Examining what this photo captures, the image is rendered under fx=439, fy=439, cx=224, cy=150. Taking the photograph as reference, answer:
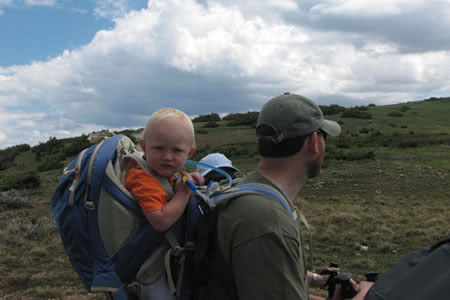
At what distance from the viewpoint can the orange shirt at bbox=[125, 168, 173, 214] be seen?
2.09 metres

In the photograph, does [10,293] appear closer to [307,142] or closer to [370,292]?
[307,142]

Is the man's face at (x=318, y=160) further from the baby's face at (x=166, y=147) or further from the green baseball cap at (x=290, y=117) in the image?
the baby's face at (x=166, y=147)

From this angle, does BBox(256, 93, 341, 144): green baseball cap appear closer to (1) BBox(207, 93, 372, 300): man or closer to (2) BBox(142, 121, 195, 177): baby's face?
(1) BBox(207, 93, 372, 300): man

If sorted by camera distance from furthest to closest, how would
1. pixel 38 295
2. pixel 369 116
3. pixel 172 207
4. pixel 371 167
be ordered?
pixel 369 116 → pixel 371 167 → pixel 38 295 → pixel 172 207

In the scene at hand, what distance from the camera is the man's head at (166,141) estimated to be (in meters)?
2.33

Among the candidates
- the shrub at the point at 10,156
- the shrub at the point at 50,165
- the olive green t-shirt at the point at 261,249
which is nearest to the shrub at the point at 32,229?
the olive green t-shirt at the point at 261,249

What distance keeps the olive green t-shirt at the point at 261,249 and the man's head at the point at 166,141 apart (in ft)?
1.77

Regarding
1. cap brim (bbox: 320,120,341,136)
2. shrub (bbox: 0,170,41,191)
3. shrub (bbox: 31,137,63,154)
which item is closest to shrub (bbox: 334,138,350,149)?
shrub (bbox: 0,170,41,191)

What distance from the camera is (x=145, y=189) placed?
7.07 ft

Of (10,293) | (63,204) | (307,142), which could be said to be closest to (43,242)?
(10,293)

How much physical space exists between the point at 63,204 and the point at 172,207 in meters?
0.60

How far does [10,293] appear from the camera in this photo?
6223 millimetres

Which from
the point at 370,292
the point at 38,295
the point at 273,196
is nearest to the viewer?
the point at 370,292

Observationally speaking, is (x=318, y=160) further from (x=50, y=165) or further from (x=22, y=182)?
(x=50, y=165)
